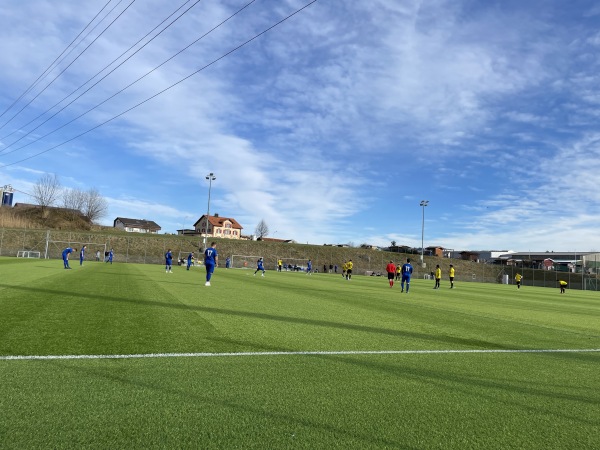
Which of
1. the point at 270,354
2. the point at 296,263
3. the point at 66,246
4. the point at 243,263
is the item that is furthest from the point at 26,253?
the point at 270,354

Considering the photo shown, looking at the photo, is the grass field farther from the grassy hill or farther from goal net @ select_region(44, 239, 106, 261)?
goal net @ select_region(44, 239, 106, 261)

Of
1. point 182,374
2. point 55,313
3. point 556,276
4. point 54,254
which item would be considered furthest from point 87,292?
point 556,276

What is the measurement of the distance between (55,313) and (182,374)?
5468mm

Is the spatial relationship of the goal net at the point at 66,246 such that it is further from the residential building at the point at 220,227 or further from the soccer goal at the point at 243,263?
the residential building at the point at 220,227

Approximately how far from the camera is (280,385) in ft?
14.5

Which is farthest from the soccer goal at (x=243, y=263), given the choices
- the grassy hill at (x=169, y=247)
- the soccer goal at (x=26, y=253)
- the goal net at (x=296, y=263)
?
the soccer goal at (x=26, y=253)

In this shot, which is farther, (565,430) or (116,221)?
(116,221)

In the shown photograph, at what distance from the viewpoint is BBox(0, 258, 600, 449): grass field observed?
10.5 ft

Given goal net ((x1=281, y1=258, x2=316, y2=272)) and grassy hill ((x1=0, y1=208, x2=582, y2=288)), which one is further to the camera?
goal net ((x1=281, y1=258, x2=316, y2=272))

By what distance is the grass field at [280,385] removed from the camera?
126 inches

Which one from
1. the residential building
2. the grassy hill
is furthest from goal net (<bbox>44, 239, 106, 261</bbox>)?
the residential building

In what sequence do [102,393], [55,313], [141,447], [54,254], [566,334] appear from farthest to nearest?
[54,254] < [566,334] < [55,313] < [102,393] < [141,447]

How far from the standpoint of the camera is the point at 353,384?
461cm

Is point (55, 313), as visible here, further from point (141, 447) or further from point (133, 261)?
point (133, 261)
